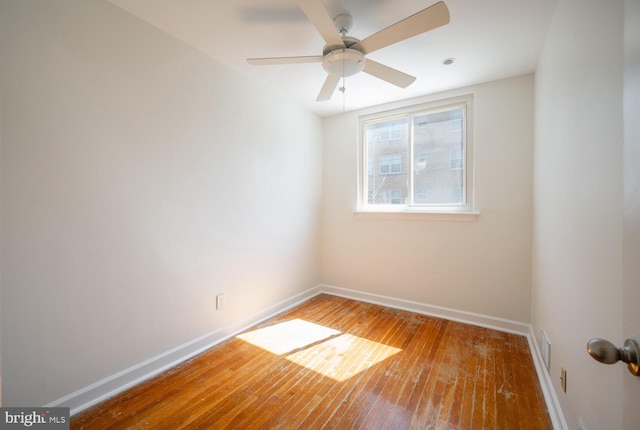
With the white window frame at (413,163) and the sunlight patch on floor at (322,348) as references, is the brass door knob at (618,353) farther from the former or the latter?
the white window frame at (413,163)

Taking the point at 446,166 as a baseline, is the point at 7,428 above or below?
below

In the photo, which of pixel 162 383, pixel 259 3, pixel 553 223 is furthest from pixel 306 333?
pixel 259 3

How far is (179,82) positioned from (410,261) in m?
2.84

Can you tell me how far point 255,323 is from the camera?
2639mm

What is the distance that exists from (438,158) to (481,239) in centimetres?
98

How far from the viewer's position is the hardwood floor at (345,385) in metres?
1.46

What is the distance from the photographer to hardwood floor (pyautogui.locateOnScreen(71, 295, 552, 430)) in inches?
57.4

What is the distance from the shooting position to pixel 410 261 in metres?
3.00

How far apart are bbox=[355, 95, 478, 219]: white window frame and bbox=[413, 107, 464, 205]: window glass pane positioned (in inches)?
1.5

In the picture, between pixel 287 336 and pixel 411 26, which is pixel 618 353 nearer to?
pixel 411 26

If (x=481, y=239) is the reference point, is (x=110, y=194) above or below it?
above

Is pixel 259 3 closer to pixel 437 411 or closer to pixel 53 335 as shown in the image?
pixel 53 335

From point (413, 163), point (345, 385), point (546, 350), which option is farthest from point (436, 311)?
point (413, 163)

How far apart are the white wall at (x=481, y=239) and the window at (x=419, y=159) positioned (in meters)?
0.12
